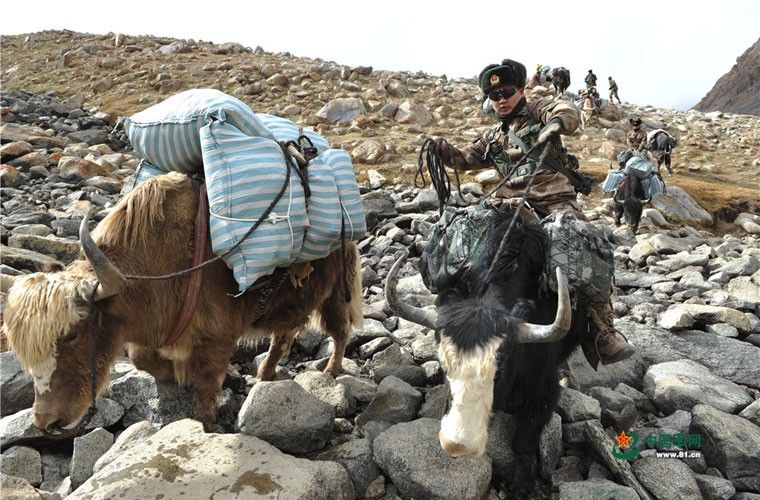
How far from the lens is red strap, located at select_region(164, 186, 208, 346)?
8.08ft

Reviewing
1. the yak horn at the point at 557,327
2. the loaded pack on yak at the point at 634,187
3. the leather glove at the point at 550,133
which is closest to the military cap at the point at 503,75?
the leather glove at the point at 550,133

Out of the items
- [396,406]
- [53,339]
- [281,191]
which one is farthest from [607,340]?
[53,339]

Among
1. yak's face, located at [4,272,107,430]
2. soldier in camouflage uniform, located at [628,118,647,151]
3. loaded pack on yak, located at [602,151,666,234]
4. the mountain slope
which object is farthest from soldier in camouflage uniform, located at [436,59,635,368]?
the mountain slope

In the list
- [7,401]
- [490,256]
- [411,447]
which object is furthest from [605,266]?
[7,401]

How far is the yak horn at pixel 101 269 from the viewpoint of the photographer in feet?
6.44

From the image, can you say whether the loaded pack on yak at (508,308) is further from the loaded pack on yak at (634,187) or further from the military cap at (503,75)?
the loaded pack on yak at (634,187)

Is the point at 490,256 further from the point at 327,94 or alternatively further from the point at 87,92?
the point at 87,92

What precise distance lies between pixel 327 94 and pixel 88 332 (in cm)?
1528

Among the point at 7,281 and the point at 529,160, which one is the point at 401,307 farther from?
the point at 7,281

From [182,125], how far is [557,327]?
7.02 feet

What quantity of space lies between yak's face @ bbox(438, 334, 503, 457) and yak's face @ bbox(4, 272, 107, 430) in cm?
162

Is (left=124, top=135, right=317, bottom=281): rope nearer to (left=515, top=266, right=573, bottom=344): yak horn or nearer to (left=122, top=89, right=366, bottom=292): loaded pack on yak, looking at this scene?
(left=122, top=89, right=366, bottom=292): loaded pack on yak

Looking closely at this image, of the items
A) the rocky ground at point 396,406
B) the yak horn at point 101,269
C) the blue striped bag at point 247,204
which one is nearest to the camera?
the yak horn at point 101,269

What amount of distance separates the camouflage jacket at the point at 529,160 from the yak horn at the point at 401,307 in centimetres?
117
